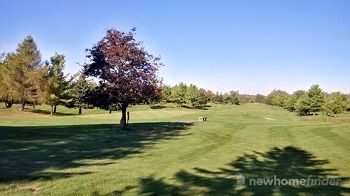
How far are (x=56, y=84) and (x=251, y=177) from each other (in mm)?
55929

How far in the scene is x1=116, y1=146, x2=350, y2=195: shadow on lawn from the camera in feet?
37.3

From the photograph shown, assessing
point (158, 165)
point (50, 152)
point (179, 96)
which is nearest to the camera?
point (158, 165)

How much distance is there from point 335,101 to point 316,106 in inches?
177

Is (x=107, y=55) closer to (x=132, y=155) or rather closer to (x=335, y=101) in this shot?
(x=132, y=155)

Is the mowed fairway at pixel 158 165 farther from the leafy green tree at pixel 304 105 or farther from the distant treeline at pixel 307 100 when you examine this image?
the leafy green tree at pixel 304 105

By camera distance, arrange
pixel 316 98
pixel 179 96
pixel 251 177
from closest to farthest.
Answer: pixel 251 177 → pixel 316 98 → pixel 179 96

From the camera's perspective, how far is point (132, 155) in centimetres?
1822

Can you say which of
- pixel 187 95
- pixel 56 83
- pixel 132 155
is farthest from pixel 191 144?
pixel 187 95

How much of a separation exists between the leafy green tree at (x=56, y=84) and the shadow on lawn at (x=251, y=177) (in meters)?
48.8

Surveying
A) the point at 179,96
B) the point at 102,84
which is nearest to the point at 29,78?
the point at 102,84

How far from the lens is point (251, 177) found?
14180 mm

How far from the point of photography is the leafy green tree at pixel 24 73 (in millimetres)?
61906

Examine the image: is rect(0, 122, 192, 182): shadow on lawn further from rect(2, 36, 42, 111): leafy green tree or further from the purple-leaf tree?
rect(2, 36, 42, 111): leafy green tree

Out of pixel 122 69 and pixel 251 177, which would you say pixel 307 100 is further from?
pixel 251 177
